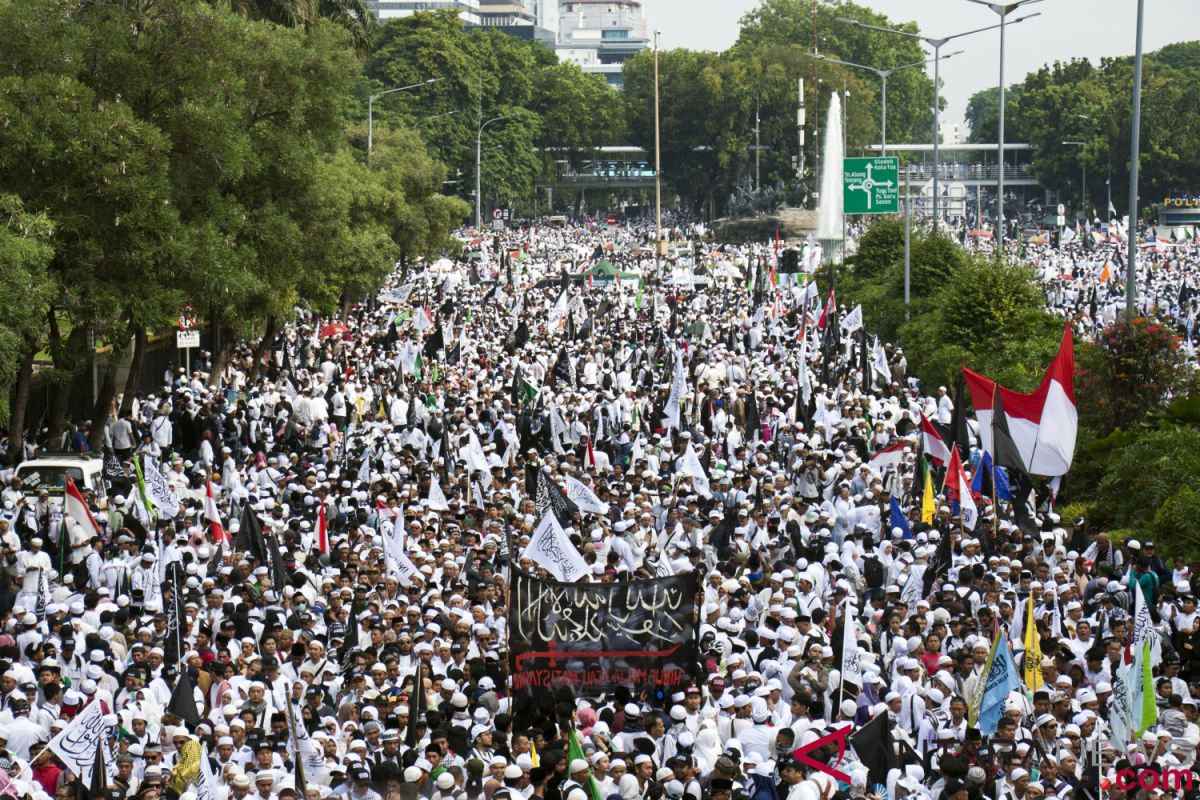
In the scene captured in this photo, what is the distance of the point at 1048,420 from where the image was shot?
1702 cm

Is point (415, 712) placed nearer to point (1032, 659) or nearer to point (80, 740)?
A: point (80, 740)

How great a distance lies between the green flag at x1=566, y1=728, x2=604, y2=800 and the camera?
10086mm

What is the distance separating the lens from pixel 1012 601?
13977 millimetres

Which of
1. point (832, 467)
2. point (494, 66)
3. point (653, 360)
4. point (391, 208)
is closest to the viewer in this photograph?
point (832, 467)

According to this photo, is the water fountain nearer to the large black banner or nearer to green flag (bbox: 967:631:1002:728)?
the large black banner

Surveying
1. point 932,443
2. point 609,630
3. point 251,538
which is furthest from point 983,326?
point 609,630

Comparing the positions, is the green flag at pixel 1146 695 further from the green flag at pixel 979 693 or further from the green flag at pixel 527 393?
the green flag at pixel 527 393

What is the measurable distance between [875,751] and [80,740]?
4.66 metres

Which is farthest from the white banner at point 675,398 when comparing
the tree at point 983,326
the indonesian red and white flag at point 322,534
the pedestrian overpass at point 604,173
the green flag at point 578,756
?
the pedestrian overpass at point 604,173

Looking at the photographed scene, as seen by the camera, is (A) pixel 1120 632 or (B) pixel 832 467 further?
(B) pixel 832 467

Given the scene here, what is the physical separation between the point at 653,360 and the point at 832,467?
A: 41.3 ft

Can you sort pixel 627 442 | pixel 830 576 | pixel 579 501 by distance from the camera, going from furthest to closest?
pixel 627 442, pixel 579 501, pixel 830 576

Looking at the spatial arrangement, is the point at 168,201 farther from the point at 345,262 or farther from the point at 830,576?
the point at 345,262

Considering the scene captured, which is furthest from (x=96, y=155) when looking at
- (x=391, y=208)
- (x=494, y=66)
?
(x=494, y=66)
